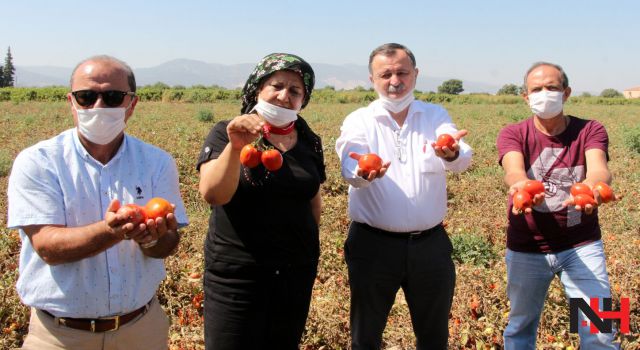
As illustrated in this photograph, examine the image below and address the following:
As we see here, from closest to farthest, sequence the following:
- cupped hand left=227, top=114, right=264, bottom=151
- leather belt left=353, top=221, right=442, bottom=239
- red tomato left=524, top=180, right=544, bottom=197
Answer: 1. cupped hand left=227, top=114, right=264, bottom=151
2. red tomato left=524, top=180, right=544, bottom=197
3. leather belt left=353, top=221, right=442, bottom=239

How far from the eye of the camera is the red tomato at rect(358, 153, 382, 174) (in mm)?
2398

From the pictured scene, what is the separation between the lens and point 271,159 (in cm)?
221

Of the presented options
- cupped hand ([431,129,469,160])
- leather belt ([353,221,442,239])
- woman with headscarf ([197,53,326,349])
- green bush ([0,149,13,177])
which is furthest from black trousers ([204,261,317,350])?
green bush ([0,149,13,177])

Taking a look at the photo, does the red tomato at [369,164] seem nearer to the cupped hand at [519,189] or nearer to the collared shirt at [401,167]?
the collared shirt at [401,167]

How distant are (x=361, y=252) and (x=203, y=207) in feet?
13.9

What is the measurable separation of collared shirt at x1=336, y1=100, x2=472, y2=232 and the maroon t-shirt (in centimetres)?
45

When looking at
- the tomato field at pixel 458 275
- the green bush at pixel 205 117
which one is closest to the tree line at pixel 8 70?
the green bush at pixel 205 117

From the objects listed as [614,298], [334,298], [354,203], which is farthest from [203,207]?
[614,298]

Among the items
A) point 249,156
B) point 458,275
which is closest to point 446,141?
point 249,156

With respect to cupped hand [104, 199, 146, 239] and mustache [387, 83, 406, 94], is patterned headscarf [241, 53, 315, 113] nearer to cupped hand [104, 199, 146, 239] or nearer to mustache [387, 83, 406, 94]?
mustache [387, 83, 406, 94]

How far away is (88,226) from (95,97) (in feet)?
1.71

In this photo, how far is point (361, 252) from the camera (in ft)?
8.80

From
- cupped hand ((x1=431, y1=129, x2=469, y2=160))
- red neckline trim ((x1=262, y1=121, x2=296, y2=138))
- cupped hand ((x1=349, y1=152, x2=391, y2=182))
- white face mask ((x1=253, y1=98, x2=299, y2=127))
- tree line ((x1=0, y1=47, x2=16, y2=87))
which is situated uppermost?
tree line ((x1=0, y1=47, x2=16, y2=87))

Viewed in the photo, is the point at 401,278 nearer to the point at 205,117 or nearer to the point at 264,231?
the point at 264,231
